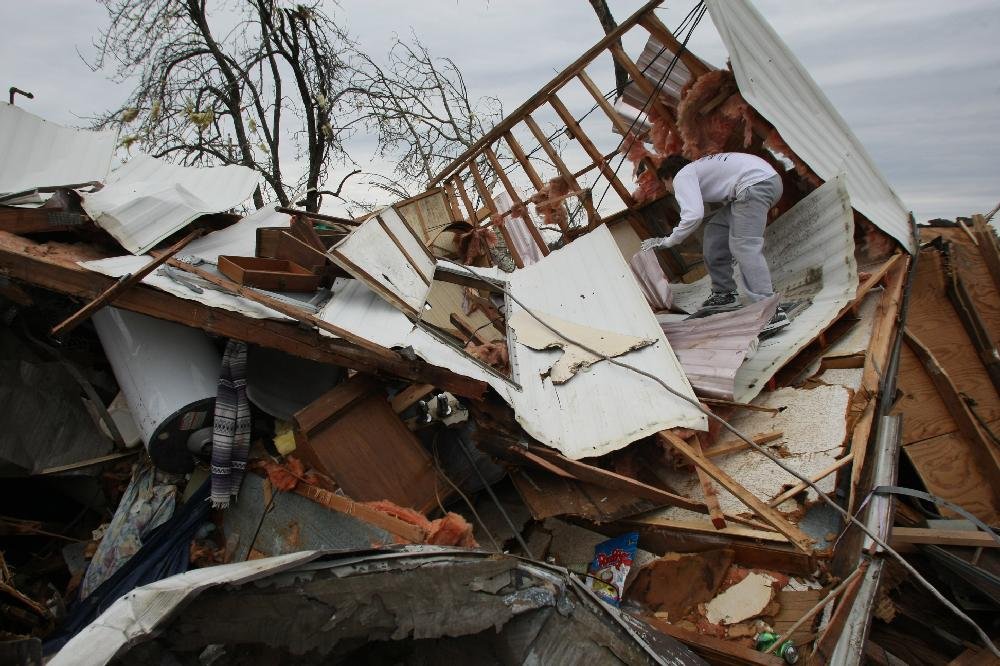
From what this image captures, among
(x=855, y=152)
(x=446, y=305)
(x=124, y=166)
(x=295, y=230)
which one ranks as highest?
(x=124, y=166)

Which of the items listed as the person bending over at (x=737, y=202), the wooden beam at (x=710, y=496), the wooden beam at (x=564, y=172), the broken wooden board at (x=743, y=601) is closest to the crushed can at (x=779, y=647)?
the broken wooden board at (x=743, y=601)

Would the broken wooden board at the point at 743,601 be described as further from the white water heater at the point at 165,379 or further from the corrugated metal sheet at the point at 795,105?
the corrugated metal sheet at the point at 795,105

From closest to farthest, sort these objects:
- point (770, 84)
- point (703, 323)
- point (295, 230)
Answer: point (703, 323) < point (770, 84) < point (295, 230)

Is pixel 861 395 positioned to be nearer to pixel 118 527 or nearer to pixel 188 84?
pixel 118 527

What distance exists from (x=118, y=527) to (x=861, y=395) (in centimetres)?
441

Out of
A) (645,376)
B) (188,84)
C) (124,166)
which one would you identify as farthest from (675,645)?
(188,84)

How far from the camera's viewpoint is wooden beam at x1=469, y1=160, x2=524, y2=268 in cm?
702

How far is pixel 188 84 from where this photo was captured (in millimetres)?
11727

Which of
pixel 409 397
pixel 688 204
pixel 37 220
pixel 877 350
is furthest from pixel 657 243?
pixel 37 220

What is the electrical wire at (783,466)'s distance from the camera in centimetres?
215

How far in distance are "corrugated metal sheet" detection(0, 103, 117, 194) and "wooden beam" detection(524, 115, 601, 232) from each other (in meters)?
4.05

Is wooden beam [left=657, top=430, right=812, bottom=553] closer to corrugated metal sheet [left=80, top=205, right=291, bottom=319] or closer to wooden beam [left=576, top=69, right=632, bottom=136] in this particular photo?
corrugated metal sheet [left=80, top=205, right=291, bottom=319]

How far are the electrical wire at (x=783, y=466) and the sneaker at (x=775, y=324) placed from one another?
944mm

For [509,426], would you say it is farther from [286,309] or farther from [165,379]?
[165,379]
